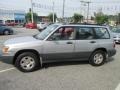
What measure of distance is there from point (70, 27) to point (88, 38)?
88 cm

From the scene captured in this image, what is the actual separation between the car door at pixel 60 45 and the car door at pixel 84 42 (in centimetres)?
25

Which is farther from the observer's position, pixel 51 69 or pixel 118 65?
pixel 118 65

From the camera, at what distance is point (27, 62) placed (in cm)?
687

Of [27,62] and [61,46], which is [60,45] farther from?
[27,62]

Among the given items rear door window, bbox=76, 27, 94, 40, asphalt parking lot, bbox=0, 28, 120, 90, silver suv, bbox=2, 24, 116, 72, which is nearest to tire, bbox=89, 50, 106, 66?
silver suv, bbox=2, 24, 116, 72

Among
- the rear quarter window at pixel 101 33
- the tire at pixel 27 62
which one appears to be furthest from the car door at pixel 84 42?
the tire at pixel 27 62

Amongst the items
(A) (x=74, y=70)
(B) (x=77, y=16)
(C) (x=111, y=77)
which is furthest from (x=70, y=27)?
(B) (x=77, y=16)

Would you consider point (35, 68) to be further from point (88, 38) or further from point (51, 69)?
point (88, 38)

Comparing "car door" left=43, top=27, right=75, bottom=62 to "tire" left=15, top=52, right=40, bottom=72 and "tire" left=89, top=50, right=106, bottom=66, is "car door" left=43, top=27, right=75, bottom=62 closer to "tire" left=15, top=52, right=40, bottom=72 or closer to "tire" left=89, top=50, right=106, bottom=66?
"tire" left=15, top=52, right=40, bottom=72

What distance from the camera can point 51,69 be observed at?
728 centimetres

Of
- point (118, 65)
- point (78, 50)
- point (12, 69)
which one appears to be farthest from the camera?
point (118, 65)

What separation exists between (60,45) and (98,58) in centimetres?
189

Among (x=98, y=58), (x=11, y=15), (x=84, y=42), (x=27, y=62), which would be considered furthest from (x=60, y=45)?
(x=11, y=15)

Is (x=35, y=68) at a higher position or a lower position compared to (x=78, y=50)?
lower
